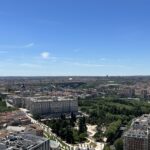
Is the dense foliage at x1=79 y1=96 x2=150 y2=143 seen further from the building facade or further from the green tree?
the building facade

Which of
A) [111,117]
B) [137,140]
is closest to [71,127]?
[111,117]

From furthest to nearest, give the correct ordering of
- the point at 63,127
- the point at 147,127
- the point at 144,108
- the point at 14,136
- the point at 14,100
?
the point at 14,100 < the point at 144,108 < the point at 63,127 < the point at 147,127 < the point at 14,136

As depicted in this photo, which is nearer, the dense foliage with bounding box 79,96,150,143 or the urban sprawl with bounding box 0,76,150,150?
the urban sprawl with bounding box 0,76,150,150

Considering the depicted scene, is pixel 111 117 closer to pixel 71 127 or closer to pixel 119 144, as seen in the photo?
pixel 71 127

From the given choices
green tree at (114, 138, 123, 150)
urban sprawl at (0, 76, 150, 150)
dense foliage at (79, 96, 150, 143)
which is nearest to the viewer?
urban sprawl at (0, 76, 150, 150)

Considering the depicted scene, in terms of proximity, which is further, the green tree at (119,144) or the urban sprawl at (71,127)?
the green tree at (119,144)

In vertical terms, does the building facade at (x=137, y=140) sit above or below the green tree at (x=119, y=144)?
above

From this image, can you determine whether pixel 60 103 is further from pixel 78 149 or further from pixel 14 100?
pixel 78 149

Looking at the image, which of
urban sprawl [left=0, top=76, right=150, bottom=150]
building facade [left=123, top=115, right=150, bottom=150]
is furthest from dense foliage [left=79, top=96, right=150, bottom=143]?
building facade [left=123, top=115, right=150, bottom=150]

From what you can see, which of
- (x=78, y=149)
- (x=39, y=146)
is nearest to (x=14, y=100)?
(x=78, y=149)

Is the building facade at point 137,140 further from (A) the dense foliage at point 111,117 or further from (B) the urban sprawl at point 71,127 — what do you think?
(A) the dense foliage at point 111,117

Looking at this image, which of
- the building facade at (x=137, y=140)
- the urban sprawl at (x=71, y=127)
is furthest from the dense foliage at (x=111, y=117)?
the building facade at (x=137, y=140)
